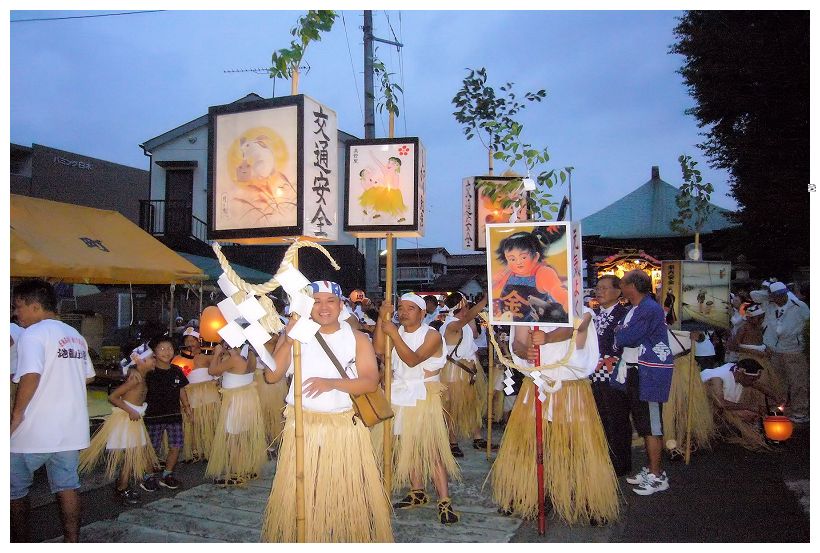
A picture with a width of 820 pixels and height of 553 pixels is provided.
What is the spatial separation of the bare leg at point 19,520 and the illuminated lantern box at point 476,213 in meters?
4.55

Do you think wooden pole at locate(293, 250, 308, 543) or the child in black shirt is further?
the child in black shirt

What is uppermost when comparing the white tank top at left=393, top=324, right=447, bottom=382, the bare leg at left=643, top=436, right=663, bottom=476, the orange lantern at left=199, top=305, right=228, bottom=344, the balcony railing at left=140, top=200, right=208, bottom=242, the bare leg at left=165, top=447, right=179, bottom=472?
the balcony railing at left=140, top=200, right=208, bottom=242

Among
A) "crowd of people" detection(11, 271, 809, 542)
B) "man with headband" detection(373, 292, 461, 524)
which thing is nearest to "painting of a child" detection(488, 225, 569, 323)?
"crowd of people" detection(11, 271, 809, 542)

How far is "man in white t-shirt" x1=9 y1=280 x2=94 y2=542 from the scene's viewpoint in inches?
138

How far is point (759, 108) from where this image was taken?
1005 cm

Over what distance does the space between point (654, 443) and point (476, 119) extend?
4.91m

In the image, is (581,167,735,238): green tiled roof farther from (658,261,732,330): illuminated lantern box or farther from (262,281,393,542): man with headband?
(262,281,393,542): man with headband

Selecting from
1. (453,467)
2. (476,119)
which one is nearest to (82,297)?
(476,119)

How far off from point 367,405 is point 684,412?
439 centimetres

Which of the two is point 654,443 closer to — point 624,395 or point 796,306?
point 624,395

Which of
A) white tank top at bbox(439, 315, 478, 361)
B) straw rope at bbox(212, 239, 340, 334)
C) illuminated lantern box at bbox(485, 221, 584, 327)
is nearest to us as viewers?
straw rope at bbox(212, 239, 340, 334)

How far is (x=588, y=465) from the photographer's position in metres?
4.21

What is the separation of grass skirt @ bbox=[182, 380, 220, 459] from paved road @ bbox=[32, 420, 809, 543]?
0.49 meters

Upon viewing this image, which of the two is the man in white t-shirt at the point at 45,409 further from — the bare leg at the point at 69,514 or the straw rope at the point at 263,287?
the straw rope at the point at 263,287
